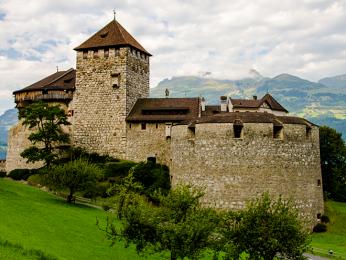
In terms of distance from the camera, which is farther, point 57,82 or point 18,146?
point 18,146

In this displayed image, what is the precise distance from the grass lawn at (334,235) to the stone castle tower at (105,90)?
74.7 ft

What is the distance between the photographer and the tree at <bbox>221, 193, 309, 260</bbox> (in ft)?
70.7

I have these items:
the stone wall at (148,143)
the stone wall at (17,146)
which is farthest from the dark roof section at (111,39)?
the stone wall at (17,146)

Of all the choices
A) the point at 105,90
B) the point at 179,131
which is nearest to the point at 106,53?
the point at 105,90

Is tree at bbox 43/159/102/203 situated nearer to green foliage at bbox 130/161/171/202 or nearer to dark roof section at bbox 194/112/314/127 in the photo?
green foliage at bbox 130/161/171/202

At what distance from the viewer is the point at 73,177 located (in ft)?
127

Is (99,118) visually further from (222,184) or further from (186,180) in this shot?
(222,184)

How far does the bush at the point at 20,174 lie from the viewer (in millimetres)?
53778

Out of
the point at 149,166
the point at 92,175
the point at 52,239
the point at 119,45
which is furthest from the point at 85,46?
the point at 52,239

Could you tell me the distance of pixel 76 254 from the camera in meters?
23.0

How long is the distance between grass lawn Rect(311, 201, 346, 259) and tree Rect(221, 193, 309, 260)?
1271 cm

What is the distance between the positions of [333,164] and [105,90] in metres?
29.2

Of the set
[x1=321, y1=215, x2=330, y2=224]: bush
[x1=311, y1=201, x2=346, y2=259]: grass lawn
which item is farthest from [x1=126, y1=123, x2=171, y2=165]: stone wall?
[x1=311, y1=201, x2=346, y2=259]: grass lawn

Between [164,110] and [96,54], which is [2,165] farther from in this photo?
[164,110]
